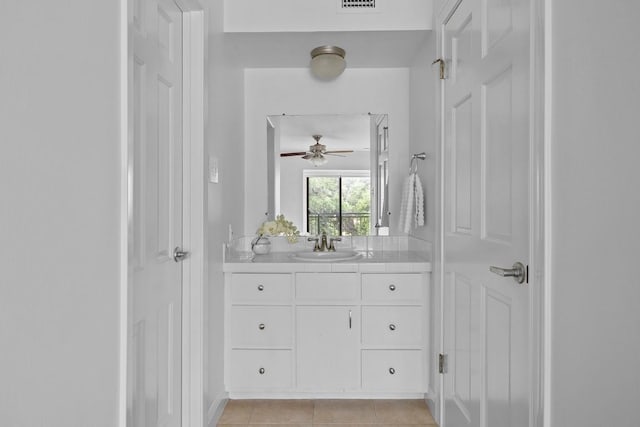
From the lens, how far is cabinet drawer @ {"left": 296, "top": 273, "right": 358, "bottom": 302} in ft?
8.12

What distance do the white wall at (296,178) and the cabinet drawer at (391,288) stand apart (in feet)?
2.48

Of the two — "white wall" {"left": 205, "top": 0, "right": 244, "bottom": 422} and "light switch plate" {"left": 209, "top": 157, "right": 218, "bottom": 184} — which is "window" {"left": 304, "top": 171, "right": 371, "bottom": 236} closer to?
"white wall" {"left": 205, "top": 0, "right": 244, "bottom": 422}

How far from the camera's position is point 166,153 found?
1.82 meters

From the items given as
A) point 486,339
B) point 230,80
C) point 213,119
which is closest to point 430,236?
point 486,339

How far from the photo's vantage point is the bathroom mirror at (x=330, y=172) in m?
3.01

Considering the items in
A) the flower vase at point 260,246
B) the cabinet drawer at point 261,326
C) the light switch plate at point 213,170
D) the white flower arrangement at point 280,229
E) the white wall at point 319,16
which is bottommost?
the cabinet drawer at point 261,326

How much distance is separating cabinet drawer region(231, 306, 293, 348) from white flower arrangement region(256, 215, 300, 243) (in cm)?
55

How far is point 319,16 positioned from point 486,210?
1511 millimetres

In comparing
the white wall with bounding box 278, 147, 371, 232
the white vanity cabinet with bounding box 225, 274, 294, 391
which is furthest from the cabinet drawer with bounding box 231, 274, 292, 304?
the white wall with bounding box 278, 147, 371, 232

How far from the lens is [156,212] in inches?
66.9
